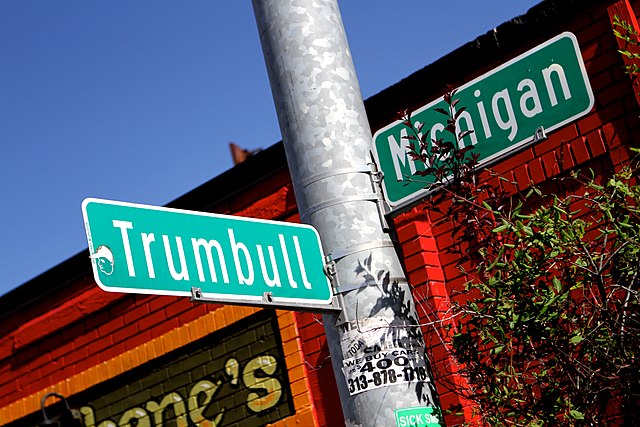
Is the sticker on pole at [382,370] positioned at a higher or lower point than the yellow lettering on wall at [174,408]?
lower

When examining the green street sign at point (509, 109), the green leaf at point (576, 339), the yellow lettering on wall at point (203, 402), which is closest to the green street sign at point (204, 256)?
the green street sign at point (509, 109)

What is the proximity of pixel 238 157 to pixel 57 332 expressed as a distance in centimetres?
1697

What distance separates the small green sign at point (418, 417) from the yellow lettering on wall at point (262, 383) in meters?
6.09

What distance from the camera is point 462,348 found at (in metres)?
3.69

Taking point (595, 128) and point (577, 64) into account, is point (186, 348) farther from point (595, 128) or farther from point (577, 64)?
point (577, 64)

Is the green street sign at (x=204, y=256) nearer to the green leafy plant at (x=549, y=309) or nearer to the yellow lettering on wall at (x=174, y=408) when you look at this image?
the green leafy plant at (x=549, y=309)

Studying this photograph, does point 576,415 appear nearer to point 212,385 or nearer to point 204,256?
point 204,256

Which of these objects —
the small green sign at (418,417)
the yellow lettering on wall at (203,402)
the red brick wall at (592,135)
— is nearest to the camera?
the small green sign at (418,417)

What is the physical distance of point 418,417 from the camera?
344 cm

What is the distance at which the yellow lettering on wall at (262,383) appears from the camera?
375 inches

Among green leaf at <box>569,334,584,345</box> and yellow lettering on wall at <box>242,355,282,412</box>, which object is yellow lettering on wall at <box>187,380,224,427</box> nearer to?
yellow lettering on wall at <box>242,355,282,412</box>

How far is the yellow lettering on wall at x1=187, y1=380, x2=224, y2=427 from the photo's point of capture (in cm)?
989

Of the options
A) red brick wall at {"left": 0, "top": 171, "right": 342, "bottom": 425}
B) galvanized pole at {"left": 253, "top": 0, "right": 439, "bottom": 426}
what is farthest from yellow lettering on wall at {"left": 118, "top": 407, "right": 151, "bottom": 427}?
galvanized pole at {"left": 253, "top": 0, "right": 439, "bottom": 426}

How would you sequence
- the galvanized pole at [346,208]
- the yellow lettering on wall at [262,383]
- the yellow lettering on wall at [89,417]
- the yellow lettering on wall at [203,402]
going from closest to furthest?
the galvanized pole at [346,208] → the yellow lettering on wall at [262,383] → the yellow lettering on wall at [203,402] → the yellow lettering on wall at [89,417]
